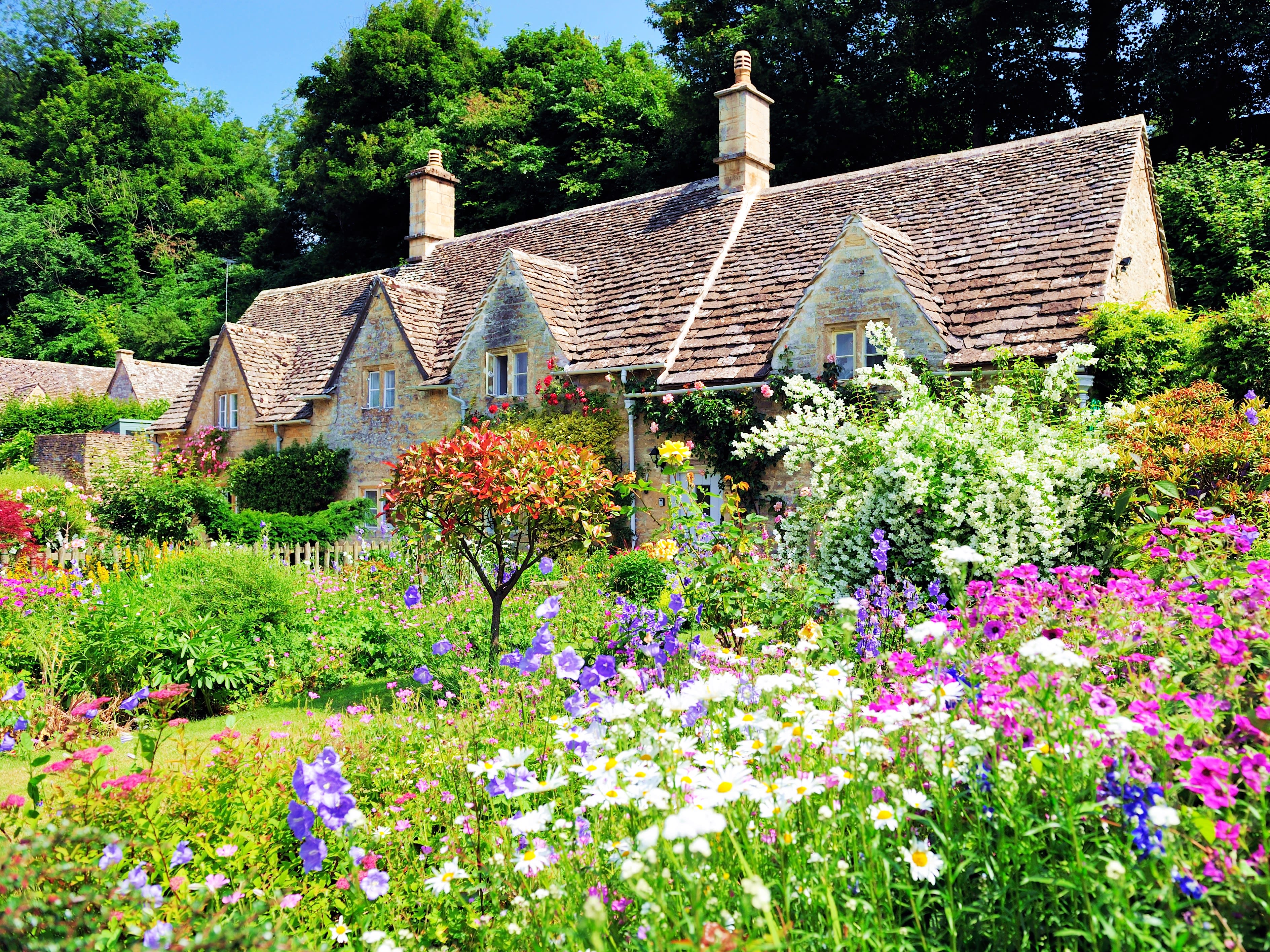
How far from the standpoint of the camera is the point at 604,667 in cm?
417

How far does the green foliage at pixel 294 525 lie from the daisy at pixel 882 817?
15.4 meters

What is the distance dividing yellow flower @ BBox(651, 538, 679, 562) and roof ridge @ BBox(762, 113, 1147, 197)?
1288 cm

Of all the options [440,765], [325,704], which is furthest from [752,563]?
[440,765]

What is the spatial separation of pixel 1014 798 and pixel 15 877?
120 inches

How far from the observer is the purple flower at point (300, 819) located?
282 centimetres

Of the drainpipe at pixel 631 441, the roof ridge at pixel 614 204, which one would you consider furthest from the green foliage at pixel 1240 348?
the roof ridge at pixel 614 204

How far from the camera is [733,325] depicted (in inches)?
628

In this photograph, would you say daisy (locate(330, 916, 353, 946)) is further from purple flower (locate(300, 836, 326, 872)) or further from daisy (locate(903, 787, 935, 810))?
daisy (locate(903, 787, 935, 810))

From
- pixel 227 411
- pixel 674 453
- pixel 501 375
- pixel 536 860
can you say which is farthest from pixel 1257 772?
pixel 227 411

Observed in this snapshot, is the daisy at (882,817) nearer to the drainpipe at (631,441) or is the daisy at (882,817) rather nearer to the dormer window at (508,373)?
the drainpipe at (631,441)

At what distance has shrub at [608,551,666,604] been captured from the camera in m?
10.7

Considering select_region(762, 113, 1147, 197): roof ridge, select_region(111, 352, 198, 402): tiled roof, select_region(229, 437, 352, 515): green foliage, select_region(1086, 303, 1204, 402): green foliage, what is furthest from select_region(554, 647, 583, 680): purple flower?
select_region(111, 352, 198, 402): tiled roof

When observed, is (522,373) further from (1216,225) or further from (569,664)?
(1216,225)

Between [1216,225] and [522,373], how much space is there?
16.7m
